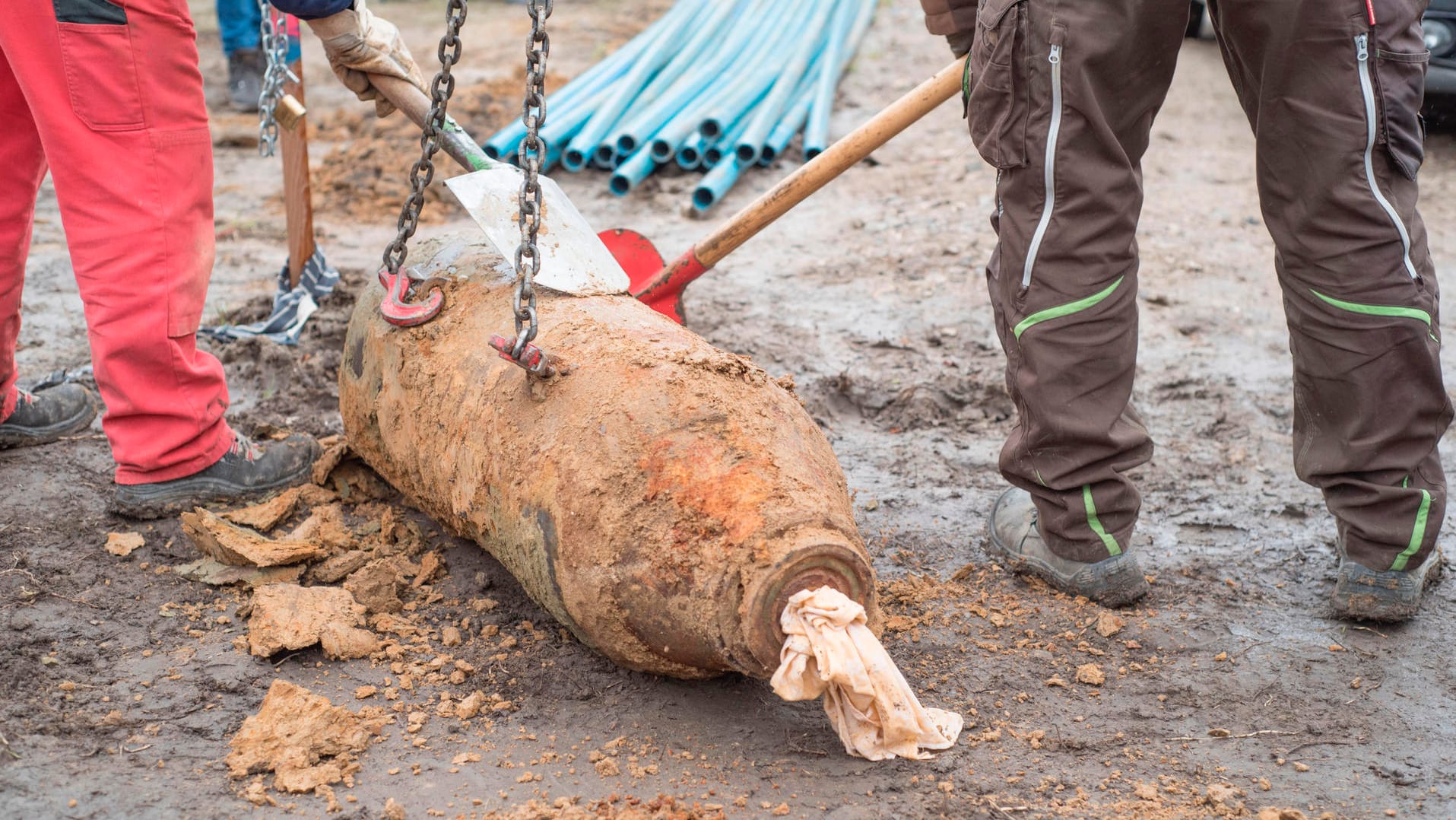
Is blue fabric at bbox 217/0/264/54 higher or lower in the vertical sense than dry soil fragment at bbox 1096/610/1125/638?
higher

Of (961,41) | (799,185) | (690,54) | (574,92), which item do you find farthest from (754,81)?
(799,185)

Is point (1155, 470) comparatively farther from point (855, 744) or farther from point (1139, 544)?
point (855, 744)

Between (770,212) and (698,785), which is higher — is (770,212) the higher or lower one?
the higher one

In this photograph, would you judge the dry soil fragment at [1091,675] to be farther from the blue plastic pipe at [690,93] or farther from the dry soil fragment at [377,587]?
the blue plastic pipe at [690,93]

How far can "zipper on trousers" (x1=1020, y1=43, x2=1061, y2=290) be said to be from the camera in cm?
243

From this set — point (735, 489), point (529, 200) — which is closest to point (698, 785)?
point (735, 489)

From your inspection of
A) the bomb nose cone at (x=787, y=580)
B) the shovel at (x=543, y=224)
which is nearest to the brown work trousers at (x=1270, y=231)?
the bomb nose cone at (x=787, y=580)

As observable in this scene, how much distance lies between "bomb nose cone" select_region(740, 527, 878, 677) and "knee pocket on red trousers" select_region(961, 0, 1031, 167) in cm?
104

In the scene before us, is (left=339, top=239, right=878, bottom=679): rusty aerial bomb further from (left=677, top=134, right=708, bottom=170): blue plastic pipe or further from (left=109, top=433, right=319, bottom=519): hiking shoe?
(left=677, top=134, right=708, bottom=170): blue plastic pipe

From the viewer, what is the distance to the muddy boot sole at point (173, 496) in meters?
3.02

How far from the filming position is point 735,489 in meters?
2.14

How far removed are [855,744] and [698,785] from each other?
1.00ft

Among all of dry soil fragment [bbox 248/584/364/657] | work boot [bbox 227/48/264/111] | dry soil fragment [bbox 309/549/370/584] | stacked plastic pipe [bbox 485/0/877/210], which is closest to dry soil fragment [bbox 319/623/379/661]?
dry soil fragment [bbox 248/584/364/657]

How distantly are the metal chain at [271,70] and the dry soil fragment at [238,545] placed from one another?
1444 millimetres
